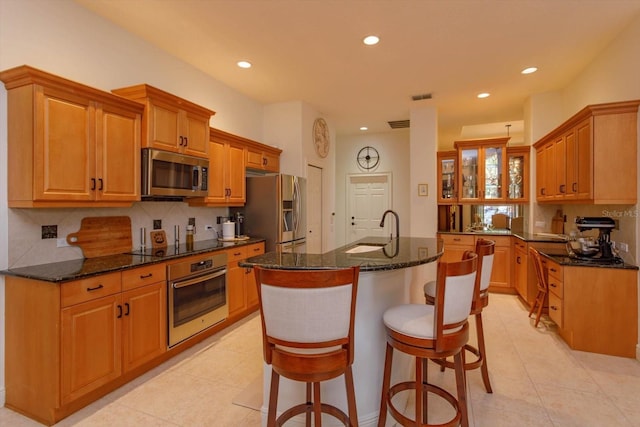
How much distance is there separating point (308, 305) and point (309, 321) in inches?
2.9

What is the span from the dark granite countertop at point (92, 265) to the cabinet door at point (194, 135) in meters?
1.00

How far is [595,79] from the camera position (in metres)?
3.62

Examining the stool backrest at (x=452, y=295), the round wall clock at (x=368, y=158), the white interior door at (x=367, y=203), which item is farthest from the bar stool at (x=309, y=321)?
the round wall clock at (x=368, y=158)

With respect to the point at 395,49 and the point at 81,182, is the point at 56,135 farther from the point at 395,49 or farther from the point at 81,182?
the point at 395,49

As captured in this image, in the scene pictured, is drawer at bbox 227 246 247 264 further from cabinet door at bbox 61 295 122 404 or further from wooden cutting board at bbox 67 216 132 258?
cabinet door at bbox 61 295 122 404

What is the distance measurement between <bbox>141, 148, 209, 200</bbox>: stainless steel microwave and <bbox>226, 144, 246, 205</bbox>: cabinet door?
0.52m

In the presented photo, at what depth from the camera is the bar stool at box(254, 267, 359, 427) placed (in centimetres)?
139

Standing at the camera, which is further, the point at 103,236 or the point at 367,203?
the point at 367,203

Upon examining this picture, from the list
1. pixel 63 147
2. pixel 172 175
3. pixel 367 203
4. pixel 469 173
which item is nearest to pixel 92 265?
pixel 63 147

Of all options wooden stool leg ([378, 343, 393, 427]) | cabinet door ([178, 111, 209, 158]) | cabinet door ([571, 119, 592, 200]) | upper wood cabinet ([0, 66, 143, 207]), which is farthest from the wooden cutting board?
→ cabinet door ([571, 119, 592, 200])

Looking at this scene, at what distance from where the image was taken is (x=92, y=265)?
2.40 metres

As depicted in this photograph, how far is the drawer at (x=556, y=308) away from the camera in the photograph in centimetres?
312

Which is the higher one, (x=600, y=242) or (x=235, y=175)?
(x=235, y=175)

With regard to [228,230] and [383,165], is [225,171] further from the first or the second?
[383,165]
